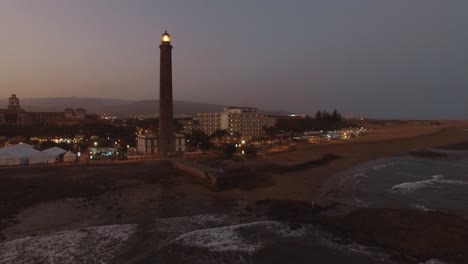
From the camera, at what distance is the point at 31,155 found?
30.0 m

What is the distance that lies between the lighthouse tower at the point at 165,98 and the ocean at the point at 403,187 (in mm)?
16367

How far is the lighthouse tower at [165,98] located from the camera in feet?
113

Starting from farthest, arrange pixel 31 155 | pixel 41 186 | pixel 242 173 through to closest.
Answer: pixel 31 155 → pixel 242 173 → pixel 41 186

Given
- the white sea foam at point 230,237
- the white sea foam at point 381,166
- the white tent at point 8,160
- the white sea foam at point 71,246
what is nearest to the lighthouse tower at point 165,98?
the white tent at point 8,160

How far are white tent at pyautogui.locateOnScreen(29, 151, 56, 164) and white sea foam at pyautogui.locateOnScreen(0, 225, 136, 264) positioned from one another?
18213mm

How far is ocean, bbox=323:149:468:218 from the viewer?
18.3 metres

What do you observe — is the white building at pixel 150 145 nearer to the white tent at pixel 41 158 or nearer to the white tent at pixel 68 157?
the white tent at pixel 68 157

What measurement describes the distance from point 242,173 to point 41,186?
1351cm

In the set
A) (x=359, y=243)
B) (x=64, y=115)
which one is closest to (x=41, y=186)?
(x=359, y=243)

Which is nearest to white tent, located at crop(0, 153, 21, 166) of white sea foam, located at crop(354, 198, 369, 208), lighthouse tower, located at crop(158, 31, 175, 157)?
lighthouse tower, located at crop(158, 31, 175, 157)

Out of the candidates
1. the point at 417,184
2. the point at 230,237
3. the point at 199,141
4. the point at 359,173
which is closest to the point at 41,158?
the point at 199,141

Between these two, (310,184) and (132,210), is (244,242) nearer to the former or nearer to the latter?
(132,210)

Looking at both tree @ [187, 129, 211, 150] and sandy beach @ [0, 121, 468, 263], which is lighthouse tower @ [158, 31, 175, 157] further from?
tree @ [187, 129, 211, 150]

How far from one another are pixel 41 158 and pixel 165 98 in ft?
39.3
